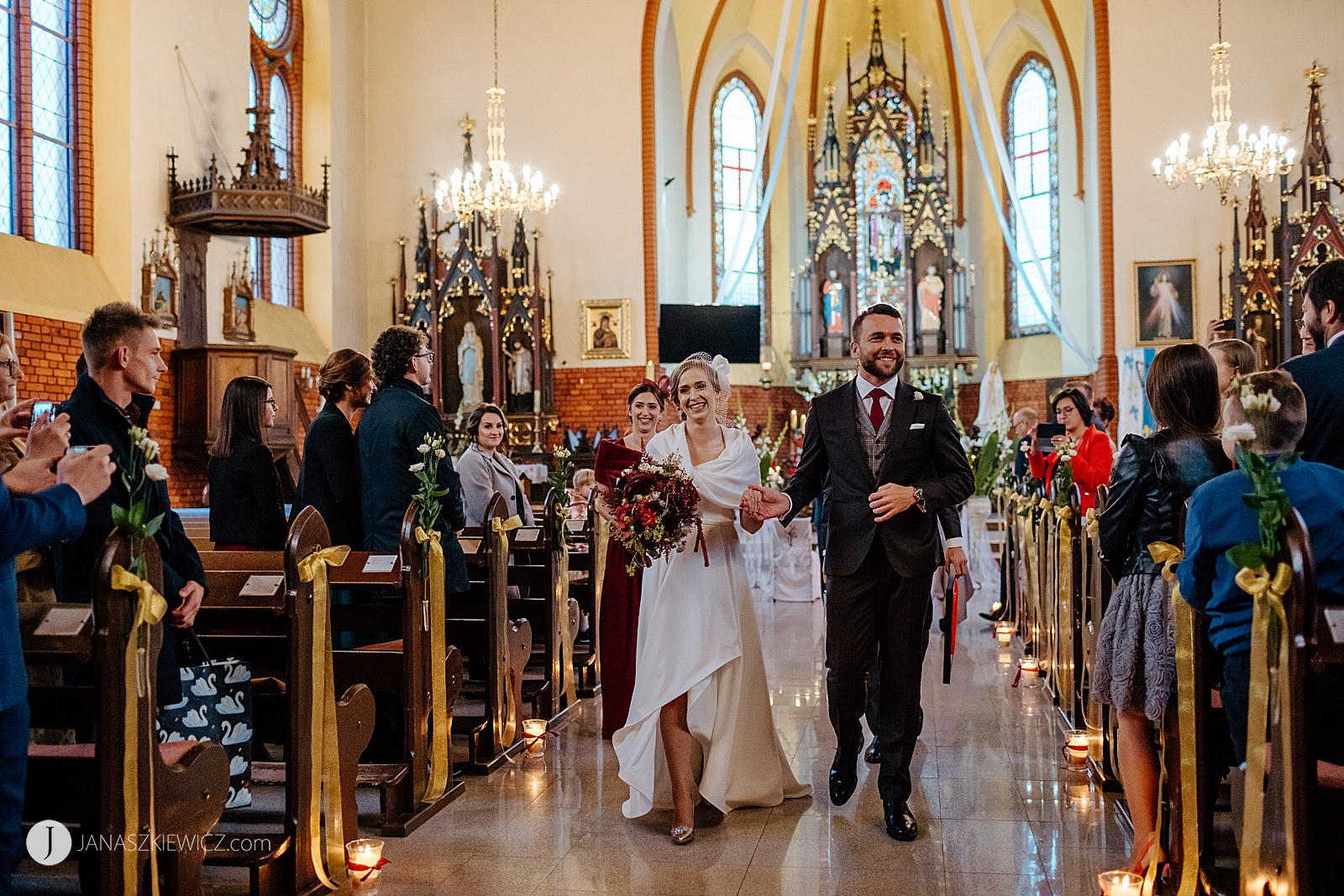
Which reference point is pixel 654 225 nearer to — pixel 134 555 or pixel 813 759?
pixel 813 759

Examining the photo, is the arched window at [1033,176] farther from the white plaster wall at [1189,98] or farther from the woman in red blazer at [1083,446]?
the woman in red blazer at [1083,446]

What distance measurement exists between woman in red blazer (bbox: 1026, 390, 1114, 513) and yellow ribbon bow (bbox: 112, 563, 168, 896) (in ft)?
16.4

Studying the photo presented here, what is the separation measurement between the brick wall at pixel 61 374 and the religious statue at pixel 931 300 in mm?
12046

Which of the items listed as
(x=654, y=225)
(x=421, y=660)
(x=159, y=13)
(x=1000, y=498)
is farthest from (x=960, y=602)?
(x=654, y=225)

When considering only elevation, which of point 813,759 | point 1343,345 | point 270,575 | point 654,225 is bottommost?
point 813,759

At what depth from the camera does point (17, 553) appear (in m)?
2.51

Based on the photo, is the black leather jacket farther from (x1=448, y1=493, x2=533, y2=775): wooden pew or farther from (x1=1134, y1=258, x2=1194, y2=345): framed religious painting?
(x1=1134, y1=258, x2=1194, y2=345): framed religious painting

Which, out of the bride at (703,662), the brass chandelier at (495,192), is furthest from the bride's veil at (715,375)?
the brass chandelier at (495,192)

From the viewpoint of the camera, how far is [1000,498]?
10.6m

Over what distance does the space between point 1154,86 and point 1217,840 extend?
1355 centimetres

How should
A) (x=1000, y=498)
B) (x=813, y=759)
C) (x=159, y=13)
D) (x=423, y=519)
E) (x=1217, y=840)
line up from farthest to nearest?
(x=159, y=13) → (x=1000, y=498) → (x=813, y=759) → (x=423, y=519) → (x=1217, y=840)

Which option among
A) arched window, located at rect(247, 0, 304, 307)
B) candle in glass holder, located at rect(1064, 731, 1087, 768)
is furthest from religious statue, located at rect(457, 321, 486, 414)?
candle in glass holder, located at rect(1064, 731, 1087, 768)

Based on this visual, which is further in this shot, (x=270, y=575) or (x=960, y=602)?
(x=960, y=602)

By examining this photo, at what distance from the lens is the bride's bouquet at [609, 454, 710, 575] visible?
402 centimetres
